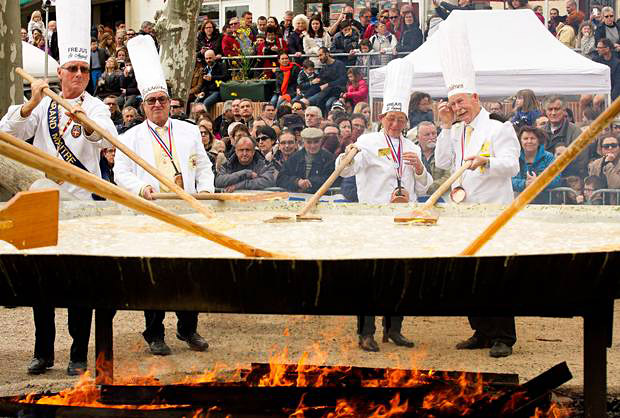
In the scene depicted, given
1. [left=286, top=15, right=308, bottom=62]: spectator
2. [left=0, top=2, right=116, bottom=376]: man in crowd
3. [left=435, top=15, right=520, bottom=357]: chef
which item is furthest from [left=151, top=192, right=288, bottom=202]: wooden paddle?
[left=286, top=15, right=308, bottom=62]: spectator

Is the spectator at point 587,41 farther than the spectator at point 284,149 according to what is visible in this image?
Yes

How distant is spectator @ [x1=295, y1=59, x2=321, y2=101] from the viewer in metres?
12.3

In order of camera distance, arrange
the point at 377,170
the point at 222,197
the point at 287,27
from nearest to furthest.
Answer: the point at 222,197, the point at 377,170, the point at 287,27

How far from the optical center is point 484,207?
15.2 ft

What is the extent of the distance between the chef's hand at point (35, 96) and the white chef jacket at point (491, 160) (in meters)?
2.47

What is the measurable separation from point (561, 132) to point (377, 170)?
3.30 m

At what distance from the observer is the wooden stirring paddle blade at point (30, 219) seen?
122 inches

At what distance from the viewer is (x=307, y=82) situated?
40.9ft

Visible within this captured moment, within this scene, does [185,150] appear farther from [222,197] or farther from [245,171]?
[245,171]

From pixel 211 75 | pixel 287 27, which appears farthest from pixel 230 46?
pixel 287 27

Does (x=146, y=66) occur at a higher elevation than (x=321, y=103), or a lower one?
higher

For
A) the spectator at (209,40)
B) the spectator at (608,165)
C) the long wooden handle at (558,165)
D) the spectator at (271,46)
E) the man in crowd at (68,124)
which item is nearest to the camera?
the long wooden handle at (558,165)

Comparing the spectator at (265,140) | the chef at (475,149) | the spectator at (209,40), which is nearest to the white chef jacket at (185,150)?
the chef at (475,149)

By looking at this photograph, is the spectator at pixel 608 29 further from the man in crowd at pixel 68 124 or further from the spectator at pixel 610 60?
the man in crowd at pixel 68 124
